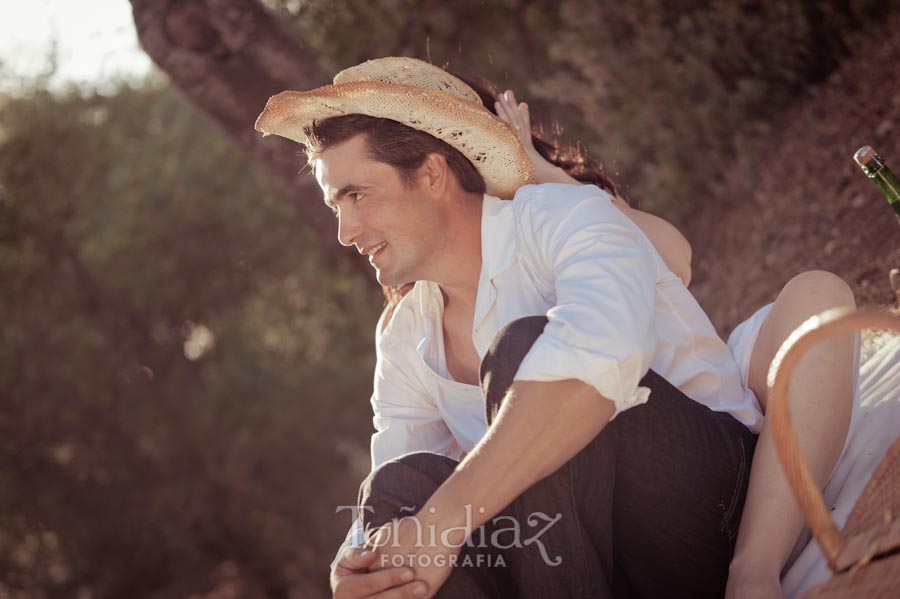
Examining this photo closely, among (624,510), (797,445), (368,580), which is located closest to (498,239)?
(624,510)

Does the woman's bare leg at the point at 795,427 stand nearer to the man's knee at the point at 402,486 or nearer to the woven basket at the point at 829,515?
the woven basket at the point at 829,515

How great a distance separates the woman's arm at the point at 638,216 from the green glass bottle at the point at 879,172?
20.0 inches

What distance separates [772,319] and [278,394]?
6.26 m

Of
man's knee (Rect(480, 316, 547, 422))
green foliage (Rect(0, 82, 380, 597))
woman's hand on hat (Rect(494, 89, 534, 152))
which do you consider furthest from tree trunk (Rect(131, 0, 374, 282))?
green foliage (Rect(0, 82, 380, 597))

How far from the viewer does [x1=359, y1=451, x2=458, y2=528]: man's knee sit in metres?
2.46

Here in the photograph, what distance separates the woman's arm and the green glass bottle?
1.67 ft

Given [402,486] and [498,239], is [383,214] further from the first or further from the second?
[402,486]

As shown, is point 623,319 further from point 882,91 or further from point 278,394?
point 278,394

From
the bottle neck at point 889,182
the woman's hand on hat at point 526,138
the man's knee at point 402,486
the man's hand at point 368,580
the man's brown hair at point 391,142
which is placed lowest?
the bottle neck at point 889,182

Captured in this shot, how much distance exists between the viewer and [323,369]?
8.52m

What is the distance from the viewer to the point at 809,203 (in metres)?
4.98

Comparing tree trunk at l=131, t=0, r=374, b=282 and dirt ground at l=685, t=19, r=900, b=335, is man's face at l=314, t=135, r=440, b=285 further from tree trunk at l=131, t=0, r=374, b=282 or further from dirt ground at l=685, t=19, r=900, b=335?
tree trunk at l=131, t=0, r=374, b=282

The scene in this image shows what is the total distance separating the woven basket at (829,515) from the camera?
174cm

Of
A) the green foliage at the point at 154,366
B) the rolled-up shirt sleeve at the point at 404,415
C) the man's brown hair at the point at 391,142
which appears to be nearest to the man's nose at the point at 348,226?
→ the man's brown hair at the point at 391,142
